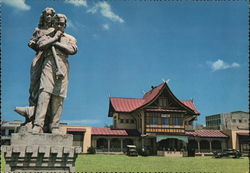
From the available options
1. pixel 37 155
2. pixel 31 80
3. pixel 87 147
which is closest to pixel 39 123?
pixel 37 155

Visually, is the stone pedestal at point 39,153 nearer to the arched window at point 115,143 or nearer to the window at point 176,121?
the window at point 176,121

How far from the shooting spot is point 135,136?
38.9 m

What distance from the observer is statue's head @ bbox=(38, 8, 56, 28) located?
5520 millimetres

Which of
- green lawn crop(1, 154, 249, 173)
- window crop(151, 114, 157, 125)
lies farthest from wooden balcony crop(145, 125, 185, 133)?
green lawn crop(1, 154, 249, 173)

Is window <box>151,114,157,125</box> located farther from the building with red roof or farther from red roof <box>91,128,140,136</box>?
red roof <box>91,128,140,136</box>

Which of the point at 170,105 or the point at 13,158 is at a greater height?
the point at 170,105

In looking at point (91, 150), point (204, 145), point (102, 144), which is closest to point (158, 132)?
point (102, 144)

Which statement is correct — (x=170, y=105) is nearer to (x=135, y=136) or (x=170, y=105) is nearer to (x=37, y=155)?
(x=135, y=136)

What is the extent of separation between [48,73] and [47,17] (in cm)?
119

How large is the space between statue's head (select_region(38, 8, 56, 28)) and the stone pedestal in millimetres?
2251

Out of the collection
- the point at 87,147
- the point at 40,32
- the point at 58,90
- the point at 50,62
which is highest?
the point at 40,32

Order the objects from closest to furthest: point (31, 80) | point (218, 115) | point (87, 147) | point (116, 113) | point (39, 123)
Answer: point (39, 123), point (31, 80), point (87, 147), point (116, 113), point (218, 115)

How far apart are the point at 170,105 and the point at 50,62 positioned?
113ft

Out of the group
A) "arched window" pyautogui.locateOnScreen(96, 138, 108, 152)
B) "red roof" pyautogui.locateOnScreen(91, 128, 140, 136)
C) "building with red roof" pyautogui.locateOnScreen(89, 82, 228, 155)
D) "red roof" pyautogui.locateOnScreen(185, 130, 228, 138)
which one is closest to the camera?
"building with red roof" pyautogui.locateOnScreen(89, 82, 228, 155)
